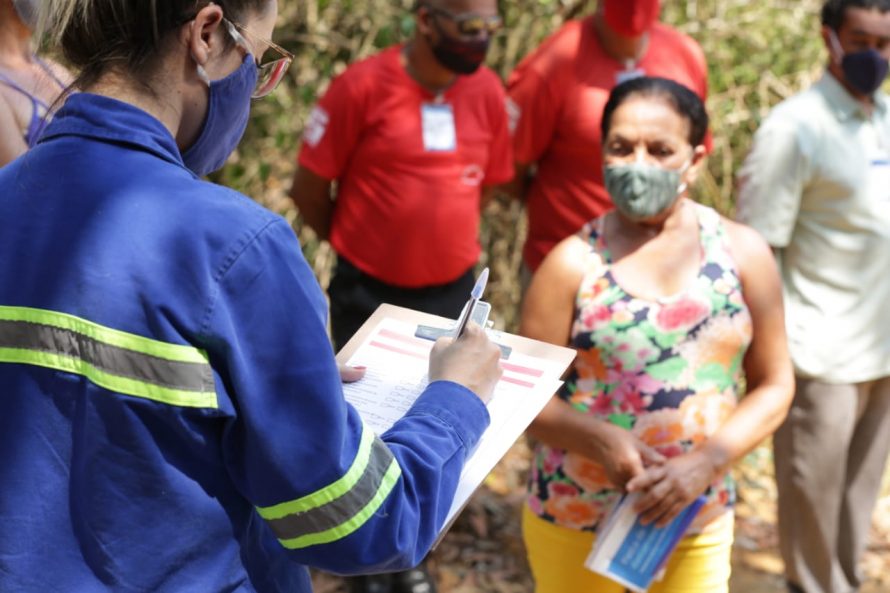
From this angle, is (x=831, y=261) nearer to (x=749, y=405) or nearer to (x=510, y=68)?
(x=749, y=405)

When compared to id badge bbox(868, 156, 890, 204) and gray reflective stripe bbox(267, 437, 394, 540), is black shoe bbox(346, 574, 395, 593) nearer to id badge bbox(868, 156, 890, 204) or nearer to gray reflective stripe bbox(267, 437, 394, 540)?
Answer: id badge bbox(868, 156, 890, 204)

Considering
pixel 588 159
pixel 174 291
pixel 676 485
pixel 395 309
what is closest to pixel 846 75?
pixel 588 159

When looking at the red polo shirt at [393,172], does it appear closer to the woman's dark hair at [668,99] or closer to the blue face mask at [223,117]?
the woman's dark hair at [668,99]

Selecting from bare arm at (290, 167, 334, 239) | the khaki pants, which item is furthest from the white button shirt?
bare arm at (290, 167, 334, 239)

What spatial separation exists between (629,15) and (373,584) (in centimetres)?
238

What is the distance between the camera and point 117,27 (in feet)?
4.46

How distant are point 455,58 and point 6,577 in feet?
10.2

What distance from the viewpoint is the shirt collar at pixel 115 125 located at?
1.36 metres

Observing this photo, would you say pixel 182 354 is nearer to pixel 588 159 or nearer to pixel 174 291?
pixel 174 291

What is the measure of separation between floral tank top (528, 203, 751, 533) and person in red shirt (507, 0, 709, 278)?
150 cm

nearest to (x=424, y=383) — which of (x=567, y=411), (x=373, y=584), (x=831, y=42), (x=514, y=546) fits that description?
(x=567, y=411)

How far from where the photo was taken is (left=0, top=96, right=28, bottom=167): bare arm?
262 cm

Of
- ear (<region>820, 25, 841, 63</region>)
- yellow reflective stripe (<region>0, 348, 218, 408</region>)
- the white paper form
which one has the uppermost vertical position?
yellow reflective stripe (<region>0, 348, 218, 408</region>)

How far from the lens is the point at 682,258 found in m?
2.80
